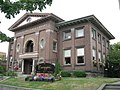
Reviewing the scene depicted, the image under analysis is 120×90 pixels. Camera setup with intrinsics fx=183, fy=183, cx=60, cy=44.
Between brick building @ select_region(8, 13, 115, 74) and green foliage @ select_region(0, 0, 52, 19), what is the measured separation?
18.9m

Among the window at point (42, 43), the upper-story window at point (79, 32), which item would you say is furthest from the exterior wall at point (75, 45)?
the window at point (42, 43)

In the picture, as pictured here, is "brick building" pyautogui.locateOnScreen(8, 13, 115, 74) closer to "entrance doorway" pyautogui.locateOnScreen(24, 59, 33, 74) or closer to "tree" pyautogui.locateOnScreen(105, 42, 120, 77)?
"entrance doorway" pyautogui.locateOnScreen(24, 59, 33, 74)

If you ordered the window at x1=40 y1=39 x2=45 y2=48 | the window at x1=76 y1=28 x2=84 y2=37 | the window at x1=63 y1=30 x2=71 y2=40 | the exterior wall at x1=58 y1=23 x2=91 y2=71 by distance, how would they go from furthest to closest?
the window at x1=40 y1=39 x2=45 y2=48, the window at x1=63 y1=30 x2=71 y2=40, the window at x1=76 y1=28 x2=84 y2=37, the exterior wall at x1=58 y1=23 x2=91 y2=71

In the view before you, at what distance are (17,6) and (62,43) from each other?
71.9 ft

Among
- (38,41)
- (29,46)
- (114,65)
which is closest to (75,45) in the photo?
(38,41)

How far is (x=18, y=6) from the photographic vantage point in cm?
688

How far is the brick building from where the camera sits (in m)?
26.0

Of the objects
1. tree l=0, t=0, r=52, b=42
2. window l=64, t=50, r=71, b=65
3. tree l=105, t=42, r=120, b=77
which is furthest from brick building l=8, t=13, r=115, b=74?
tree l=0, t=0, r=52, b=42

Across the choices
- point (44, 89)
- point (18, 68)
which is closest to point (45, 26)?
point (18, 68)

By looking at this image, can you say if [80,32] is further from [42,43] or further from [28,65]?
[28,65]

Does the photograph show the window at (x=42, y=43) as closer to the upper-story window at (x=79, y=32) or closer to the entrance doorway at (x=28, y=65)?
the entrance doorway at (x=28, y=65)

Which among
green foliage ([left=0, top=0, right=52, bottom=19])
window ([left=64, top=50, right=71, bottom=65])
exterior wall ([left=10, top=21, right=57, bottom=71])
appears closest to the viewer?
green foliage ([left=0, top=0, right=52, bottom=19])

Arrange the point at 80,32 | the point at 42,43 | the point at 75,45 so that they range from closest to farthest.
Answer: the point at 75,45
the point at 80,32
the point at 42,43

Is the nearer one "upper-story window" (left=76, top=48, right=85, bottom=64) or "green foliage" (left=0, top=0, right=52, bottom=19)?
"green foliage" (left=0, top=0, right=52, bottom=19)
